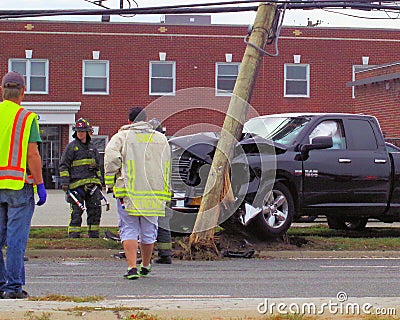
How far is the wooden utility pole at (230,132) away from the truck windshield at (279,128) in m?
1.17

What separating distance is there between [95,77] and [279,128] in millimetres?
24520

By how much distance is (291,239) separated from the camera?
14.5 meters

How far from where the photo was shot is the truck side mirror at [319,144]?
46.6ft

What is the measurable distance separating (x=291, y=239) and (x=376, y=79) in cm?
1555

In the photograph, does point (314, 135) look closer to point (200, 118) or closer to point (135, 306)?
point (135, 306)

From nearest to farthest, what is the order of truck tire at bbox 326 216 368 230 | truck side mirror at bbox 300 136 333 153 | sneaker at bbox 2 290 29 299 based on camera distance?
sneaker at bbox 2 290 29 299
truck side mirror at bbox 300 136 333 153
truck tire at bbox 326 216 368 230

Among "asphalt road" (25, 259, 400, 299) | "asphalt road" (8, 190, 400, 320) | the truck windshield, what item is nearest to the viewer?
"asphalt road" (8, 190, 400, 320)

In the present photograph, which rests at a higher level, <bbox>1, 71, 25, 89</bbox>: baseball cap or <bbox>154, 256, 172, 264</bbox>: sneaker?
<bbox>1, 71, 25, 89</bbox>: baseball cap

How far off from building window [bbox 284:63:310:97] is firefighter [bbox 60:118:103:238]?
25.9m

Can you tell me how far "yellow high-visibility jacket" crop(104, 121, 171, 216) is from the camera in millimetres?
10180

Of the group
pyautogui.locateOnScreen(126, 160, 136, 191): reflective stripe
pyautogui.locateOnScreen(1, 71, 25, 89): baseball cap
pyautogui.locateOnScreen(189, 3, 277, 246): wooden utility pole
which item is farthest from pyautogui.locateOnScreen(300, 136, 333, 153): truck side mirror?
pyautogui.locateOnScreen(1, 71, 25, 89): baseball cap

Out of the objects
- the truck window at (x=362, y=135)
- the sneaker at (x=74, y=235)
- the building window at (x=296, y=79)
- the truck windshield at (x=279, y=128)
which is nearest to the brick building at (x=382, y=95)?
the building window at (x=296, y=79)

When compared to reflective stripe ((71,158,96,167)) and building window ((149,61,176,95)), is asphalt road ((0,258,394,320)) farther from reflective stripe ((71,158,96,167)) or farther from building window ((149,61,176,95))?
building window ((149,61,176,95))

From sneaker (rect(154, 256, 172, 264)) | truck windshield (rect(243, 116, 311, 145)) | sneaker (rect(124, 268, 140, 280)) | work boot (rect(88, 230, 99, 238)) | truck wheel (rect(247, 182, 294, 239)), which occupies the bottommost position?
work boot (rect(88, 230, 99, 238))
